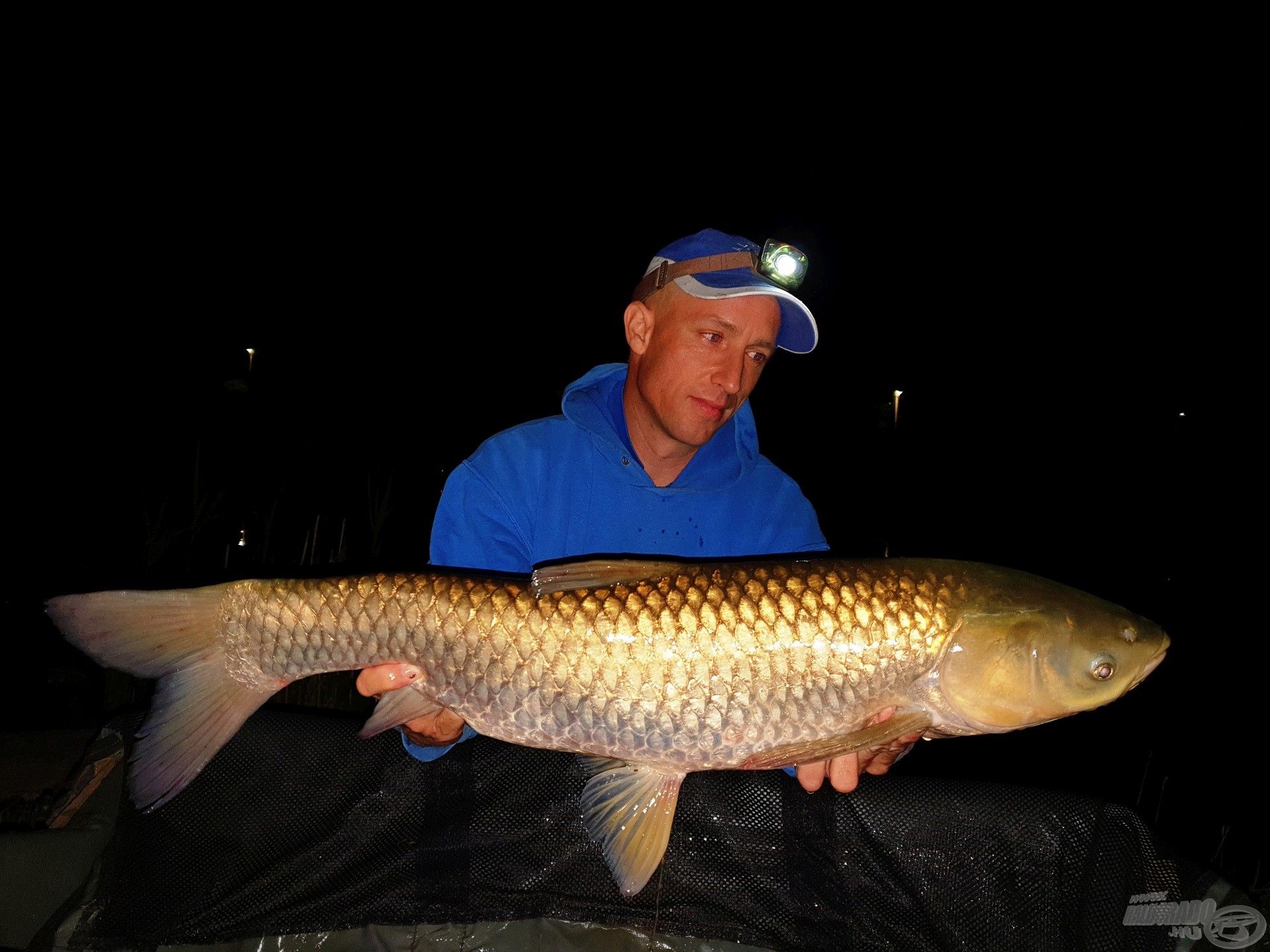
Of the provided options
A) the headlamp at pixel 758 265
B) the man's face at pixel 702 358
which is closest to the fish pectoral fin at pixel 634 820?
the man's face at pixel 702 358

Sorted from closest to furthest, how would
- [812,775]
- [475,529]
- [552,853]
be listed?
[812,775]
[552,853]
[475,529]

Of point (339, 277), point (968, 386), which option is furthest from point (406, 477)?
point (968, 386)

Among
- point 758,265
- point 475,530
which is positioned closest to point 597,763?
point 475,530

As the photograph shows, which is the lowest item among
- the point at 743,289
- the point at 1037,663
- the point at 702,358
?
the point at 1037,663

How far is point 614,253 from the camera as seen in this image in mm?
29625

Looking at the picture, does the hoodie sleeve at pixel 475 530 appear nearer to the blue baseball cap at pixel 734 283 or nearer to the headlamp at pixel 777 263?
the blue baseball cap at pixel 734 283

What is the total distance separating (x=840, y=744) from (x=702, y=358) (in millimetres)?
1041

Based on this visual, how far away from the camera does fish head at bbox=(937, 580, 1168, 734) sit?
1407 millimetres

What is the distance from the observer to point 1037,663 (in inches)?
55.7

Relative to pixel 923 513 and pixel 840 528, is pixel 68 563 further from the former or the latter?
pixel 923 513

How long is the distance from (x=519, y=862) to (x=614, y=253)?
96.5ft

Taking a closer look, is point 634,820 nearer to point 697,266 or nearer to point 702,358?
point 702,358

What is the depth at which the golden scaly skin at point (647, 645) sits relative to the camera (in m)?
1.38

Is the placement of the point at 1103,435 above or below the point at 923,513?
above
